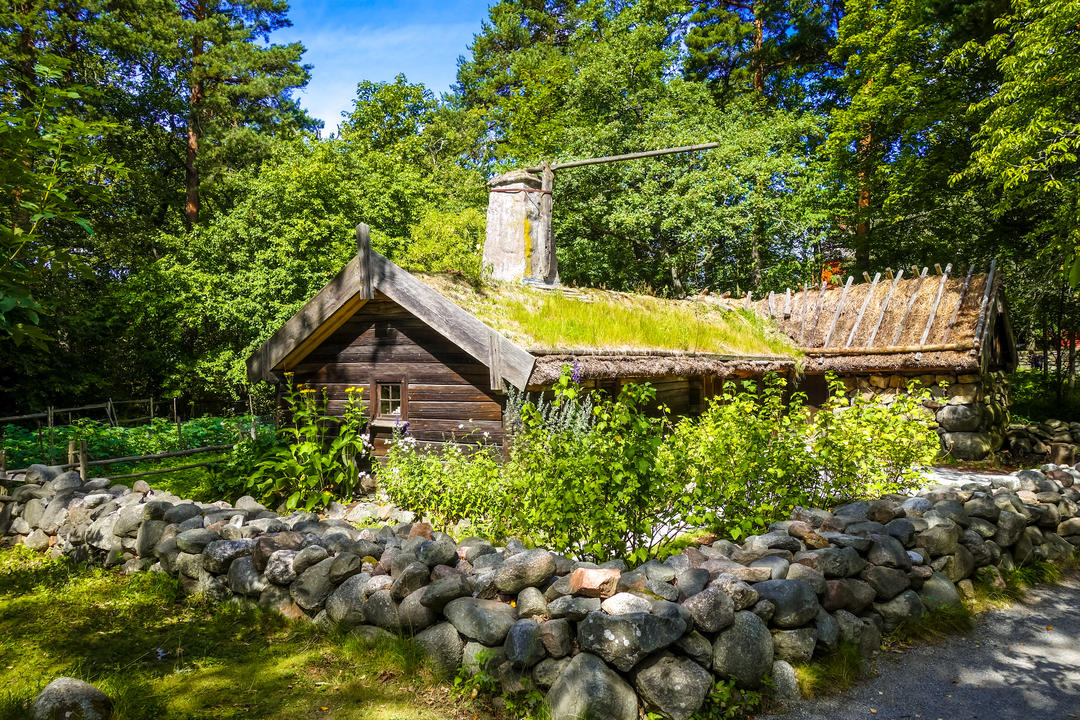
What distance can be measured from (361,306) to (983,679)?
8241 mm

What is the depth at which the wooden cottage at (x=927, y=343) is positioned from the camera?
1191 cm

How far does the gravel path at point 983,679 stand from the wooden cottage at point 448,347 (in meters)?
4.50

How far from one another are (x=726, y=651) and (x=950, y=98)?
1990cm

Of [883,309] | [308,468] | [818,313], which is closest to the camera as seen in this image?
[308,468]

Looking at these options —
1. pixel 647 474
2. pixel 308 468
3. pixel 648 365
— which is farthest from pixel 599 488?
pixel 648 365

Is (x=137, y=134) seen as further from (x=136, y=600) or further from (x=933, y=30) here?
(x=933, y=30)

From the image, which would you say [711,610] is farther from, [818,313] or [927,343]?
[818,313]

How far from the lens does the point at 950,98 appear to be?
691 inches

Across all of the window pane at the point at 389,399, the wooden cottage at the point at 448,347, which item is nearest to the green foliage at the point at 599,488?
the wooden cottage at the point at 448,347

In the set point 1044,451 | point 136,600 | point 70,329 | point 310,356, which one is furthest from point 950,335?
point 70,329

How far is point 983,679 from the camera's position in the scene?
4102mm

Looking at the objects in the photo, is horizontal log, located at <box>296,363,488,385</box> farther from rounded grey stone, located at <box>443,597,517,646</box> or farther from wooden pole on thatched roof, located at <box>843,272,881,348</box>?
wooden pole on thatched roof, located at <box>843,272,881,348</box>

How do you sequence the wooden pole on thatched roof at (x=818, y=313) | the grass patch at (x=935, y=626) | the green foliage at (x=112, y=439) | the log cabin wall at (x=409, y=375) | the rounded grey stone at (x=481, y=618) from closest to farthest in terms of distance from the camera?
the rounded grey stone at (x=481, y=618) < the grass patch at (x=935, y=626) < the log cabin wall at (x=409, y=375) < the green foliage at (x=112, y=439) < the wooden pole on thatched roof at (x=818, y=313)

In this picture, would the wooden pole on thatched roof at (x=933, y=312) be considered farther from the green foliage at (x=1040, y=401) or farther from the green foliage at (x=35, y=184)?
the green foliage at (x=35, y=184)
